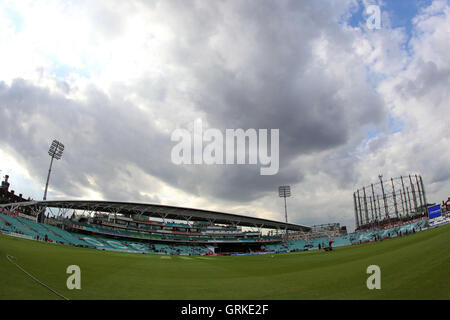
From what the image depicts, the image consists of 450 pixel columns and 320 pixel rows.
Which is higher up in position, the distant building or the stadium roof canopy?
the distant building

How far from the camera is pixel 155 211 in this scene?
247ft

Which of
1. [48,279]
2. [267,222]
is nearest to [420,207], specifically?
[267,222]

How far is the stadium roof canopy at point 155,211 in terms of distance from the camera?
64.2 metres

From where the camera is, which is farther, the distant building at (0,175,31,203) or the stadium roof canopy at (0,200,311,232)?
the distant building at (0,175,31,203)

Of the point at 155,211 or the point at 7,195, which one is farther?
the point at 7,195

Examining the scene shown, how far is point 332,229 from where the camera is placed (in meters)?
95.1

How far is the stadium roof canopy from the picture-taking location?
211 ft

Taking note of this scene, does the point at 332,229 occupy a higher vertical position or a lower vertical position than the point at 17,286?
higher

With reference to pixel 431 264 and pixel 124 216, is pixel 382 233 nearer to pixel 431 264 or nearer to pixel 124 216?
pixel 431 264

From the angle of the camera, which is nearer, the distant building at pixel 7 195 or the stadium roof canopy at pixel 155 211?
the stadium roof canopy at pixel 155 211

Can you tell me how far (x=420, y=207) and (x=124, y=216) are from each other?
97162 millimetres

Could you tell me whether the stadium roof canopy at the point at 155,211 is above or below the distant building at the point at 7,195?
below
